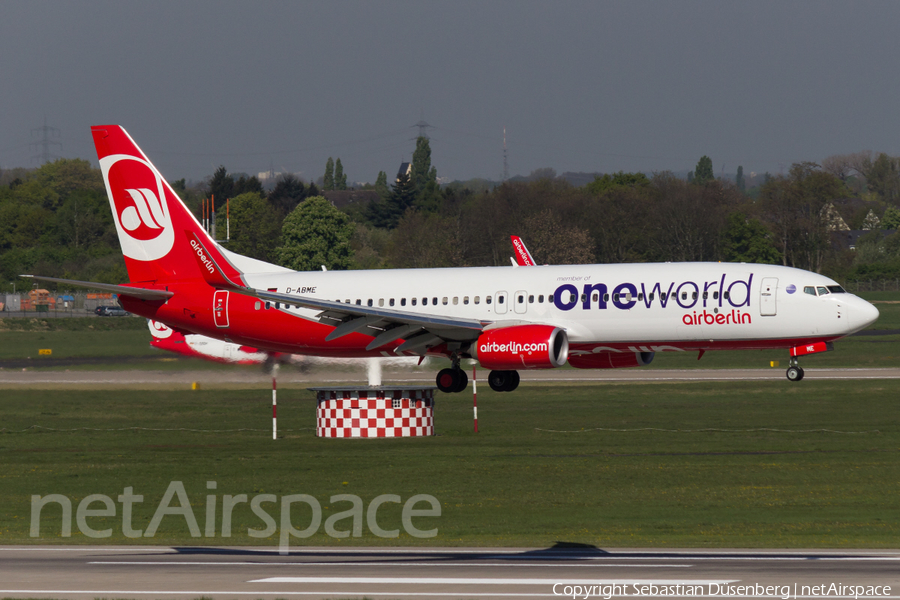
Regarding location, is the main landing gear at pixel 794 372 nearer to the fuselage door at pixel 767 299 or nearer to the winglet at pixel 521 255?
the fuselage door at pixel 767 299

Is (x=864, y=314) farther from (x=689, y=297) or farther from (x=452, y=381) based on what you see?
(x=452, y=381)

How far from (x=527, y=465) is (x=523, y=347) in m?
6.07

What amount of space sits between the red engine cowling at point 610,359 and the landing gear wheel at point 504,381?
2406 millimetres

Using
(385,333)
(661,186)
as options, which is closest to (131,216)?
(385,333)

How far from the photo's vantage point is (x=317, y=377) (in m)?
54.7

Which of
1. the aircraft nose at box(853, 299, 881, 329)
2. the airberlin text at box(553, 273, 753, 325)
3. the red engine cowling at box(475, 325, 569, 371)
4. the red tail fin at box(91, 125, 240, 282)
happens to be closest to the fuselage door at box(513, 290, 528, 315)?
the red engine cowling at box(475, 325, 569, 371)

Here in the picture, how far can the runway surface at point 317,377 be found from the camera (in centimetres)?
5497

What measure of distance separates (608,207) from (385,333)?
383ft

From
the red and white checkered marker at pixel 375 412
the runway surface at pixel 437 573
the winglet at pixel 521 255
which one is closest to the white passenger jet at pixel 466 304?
the red and white checkered marker at pixel 375 412

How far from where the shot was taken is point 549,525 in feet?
78.6

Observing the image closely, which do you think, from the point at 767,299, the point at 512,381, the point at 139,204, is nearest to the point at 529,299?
the point at 512,381

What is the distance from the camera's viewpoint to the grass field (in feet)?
77.5

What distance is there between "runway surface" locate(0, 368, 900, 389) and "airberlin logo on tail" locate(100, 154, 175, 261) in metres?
9.70

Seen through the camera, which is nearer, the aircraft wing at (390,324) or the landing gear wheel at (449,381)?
the aircraft wing at (390,324)
